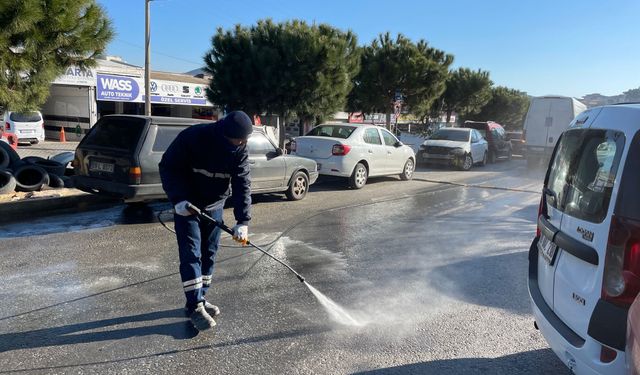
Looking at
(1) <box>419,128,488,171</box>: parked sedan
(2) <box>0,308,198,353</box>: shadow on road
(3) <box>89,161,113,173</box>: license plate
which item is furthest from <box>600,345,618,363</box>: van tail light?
(1) <box>419,128,488,171</box>: parked sedan

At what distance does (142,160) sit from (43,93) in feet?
10.4

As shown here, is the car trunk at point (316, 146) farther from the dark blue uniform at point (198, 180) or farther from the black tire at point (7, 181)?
the dark blue uniform at point (198, 180)

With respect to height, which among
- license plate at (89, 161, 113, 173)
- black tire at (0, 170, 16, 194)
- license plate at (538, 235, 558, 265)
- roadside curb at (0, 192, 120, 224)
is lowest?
roadside curb at (0, 192, 120, 224)

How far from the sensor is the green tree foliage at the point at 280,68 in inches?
607

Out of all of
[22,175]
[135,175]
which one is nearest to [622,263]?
[135,175]

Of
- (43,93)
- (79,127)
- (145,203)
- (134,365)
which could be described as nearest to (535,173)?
(145,203)

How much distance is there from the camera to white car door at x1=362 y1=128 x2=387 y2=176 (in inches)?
498

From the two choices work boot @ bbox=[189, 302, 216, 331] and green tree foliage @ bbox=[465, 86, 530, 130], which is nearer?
work boot @ bbox=[189, 302, 216, 331]

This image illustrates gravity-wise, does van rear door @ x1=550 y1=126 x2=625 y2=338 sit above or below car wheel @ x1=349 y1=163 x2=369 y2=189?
above

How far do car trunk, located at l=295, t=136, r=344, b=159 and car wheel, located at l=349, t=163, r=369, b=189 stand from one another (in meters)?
0.84

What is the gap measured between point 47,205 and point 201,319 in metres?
5.63

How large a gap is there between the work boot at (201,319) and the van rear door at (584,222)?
252 centimetres

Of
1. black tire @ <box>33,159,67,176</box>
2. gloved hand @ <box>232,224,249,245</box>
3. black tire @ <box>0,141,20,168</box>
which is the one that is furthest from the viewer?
black tire @ <box>33,159,67,176</box>

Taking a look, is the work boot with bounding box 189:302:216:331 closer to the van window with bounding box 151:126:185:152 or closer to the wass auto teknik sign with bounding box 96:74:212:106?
the van window with bounding box 151:126:185:152
